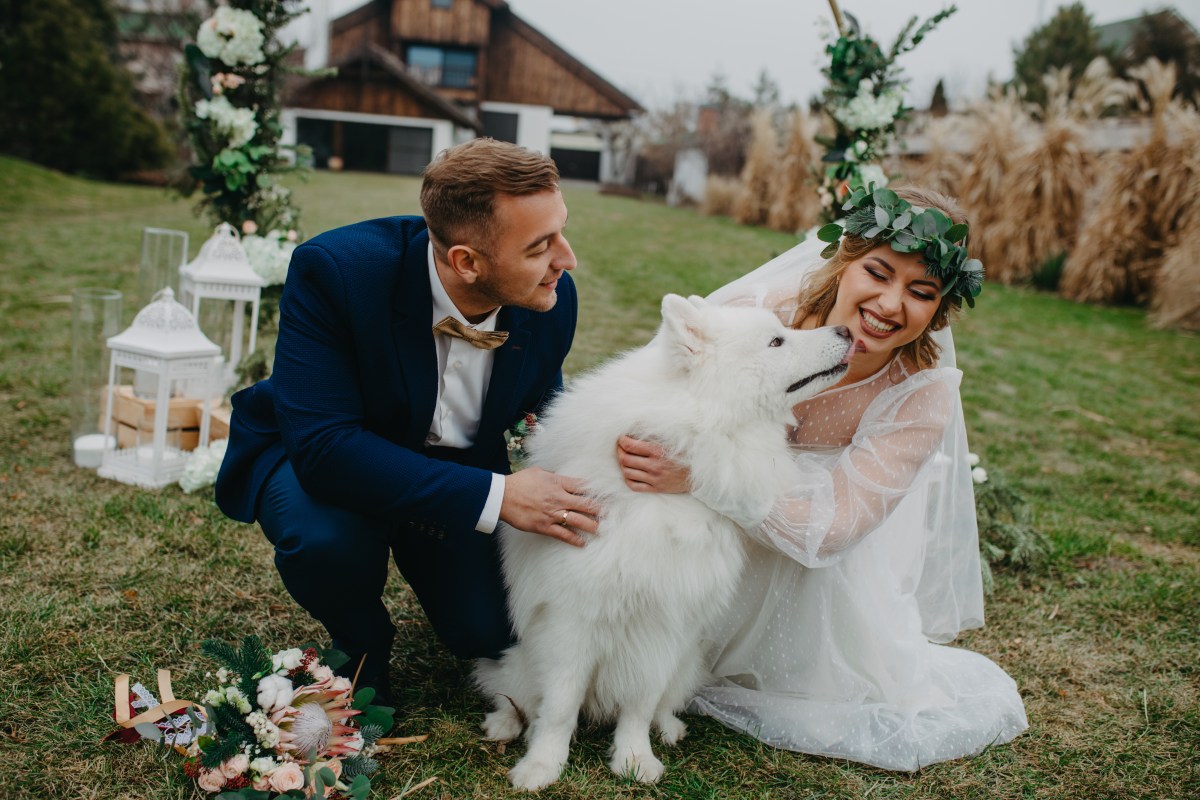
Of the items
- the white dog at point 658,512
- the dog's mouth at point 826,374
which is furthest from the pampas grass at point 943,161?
the white dog at point 658,512

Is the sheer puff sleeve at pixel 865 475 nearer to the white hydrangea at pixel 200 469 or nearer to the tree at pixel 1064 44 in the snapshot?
the white hydrangea at pixel 200 469

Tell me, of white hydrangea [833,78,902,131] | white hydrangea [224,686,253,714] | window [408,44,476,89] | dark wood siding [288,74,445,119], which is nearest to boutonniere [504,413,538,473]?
white hydrangea [224,686,253,714]

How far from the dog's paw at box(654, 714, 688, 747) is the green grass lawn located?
0.05 meters

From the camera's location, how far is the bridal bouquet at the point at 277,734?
1908 millimetres

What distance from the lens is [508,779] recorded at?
227 cm

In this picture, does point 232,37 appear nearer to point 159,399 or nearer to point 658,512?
point 159,399

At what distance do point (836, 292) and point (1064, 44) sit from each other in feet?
108

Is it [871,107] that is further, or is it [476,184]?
[871,107]

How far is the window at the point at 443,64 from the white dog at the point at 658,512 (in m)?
34.0

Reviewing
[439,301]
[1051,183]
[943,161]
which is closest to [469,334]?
[439,301]

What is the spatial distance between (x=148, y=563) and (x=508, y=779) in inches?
73.5

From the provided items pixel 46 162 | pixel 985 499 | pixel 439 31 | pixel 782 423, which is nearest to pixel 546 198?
pixel 782 423

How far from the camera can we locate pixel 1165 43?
2455 centimetres

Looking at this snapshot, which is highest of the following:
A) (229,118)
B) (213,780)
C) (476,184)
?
(229,118)
